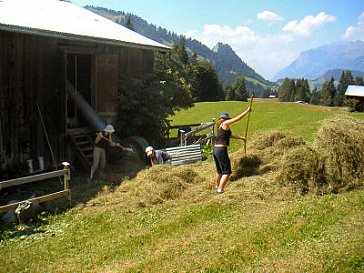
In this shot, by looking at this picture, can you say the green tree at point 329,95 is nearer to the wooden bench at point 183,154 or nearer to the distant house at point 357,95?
the distant house at point 357,95

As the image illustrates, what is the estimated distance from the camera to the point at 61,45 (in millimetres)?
12086

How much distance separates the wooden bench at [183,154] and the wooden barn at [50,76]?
2750 mm

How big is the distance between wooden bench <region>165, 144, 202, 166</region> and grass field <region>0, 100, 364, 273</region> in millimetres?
2339

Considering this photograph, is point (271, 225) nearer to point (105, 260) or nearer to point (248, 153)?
point (105, 260)

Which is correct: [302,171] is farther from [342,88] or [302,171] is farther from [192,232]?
[342,88]

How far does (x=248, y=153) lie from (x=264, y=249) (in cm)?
536

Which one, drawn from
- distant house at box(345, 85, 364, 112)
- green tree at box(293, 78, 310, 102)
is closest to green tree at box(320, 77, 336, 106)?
green tree at box(293, 78, 310, 102)

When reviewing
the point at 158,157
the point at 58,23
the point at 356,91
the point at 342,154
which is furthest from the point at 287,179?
the point at 356,91

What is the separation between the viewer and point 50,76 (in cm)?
1187

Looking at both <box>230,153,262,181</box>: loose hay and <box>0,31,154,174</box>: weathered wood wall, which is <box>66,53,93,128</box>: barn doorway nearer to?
<box>0,31,154,174</box>: weathered wood wall

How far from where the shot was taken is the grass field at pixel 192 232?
6023 millimetres

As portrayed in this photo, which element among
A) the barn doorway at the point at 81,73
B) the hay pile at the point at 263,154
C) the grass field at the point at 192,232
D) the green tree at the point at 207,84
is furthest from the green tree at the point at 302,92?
the grass field at the point at 192,232

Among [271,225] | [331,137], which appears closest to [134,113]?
[331,137]

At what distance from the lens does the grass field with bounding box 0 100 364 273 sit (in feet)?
19.8
